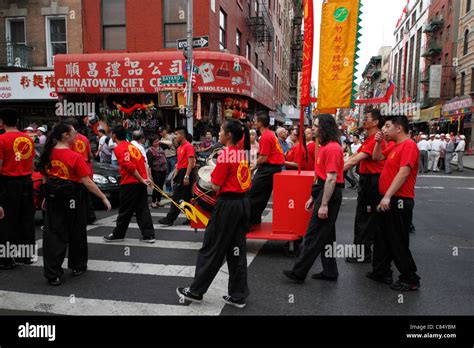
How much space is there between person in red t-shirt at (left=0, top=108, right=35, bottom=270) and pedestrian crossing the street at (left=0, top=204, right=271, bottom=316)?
1.39ft

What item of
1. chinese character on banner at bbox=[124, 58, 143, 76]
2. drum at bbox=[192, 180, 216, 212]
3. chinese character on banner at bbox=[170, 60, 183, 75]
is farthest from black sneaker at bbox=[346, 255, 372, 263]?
chinese character on banner at bbox=[124, 58, 143, 76]

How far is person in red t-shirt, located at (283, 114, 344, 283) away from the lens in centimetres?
455

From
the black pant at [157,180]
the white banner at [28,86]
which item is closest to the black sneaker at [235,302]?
the black pant at [157,180]

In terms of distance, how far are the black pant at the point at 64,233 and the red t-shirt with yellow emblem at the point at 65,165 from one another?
21cm

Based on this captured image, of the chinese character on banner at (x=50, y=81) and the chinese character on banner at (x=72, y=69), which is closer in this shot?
the chinese character on banner at (x=72, y=69)

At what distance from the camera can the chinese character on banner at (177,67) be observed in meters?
14.0

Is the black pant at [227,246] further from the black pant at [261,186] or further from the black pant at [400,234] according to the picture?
the black pant at [261,186]

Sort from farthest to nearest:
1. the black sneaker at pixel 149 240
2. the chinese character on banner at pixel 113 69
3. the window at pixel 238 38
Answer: the window at pixel 238 38 < the chinese character on banner at pixel 113 69 < the black sneaker at pixel 149 240

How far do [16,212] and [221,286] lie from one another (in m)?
3.06

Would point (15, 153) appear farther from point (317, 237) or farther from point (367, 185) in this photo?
point (367, 185)

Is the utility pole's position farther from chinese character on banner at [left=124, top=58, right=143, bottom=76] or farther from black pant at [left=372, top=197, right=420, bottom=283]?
black pant at [left=372, top=197, right=420, bottom=283]
